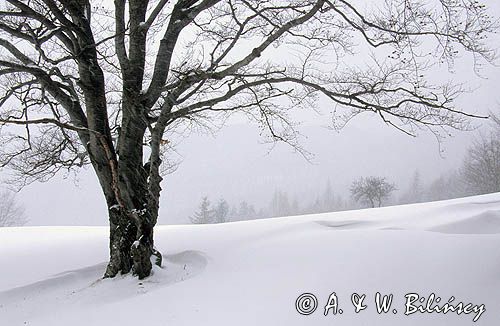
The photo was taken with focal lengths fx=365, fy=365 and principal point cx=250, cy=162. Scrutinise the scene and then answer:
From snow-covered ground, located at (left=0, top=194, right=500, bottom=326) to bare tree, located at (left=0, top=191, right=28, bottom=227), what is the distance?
35.3 m

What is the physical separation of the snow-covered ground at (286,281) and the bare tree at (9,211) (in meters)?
35.3

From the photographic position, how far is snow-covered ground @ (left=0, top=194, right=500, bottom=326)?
2.91 m

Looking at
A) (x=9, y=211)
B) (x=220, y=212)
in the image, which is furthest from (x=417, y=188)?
(x=9, y=211)

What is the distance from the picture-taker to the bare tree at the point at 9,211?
35656 millimetres

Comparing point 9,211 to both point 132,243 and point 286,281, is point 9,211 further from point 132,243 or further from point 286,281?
point 286,281

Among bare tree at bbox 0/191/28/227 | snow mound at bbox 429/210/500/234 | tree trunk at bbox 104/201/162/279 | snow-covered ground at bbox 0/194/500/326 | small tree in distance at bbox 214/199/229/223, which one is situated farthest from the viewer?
small tree in distance at bbox 214/199/229/223

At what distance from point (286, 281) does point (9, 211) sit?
4072cm

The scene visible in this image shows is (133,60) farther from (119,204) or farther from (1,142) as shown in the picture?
(1,142)

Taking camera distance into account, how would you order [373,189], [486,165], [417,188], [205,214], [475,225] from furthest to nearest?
[417,188], [205,214], [373,189], [486,165], [475,225]

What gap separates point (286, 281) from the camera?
364 centimetres

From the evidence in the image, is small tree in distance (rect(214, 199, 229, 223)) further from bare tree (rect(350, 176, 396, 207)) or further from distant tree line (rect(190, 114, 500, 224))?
bare tree (rect(350, 176, 396, 207))

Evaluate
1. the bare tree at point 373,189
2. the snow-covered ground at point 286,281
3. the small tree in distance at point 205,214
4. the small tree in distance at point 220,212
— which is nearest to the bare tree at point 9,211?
the small tree in distance at point 205,214

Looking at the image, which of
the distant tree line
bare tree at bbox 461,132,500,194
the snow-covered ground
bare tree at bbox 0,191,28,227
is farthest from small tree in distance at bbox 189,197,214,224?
the snow-covered ground

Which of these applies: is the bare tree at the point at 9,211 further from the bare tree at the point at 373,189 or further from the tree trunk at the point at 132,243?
the tree trunk at the point at 132,243
